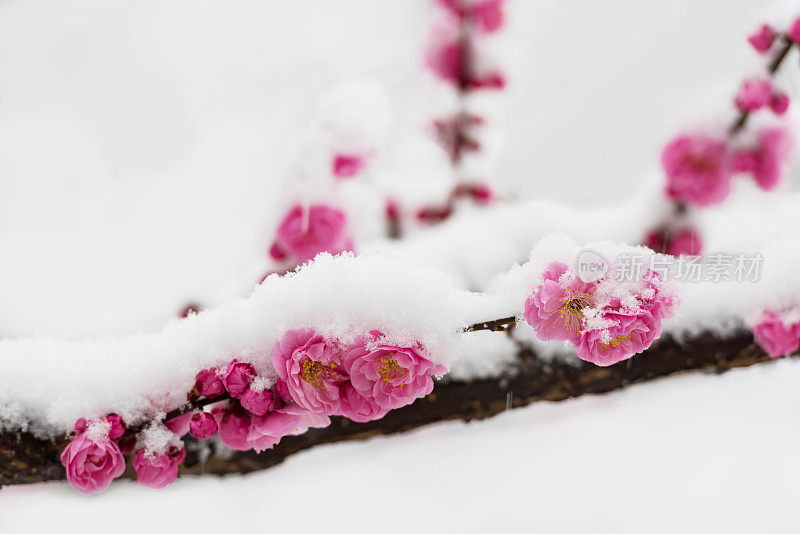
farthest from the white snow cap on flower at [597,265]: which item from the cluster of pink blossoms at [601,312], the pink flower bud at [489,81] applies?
the pink flower bud at [489,81]

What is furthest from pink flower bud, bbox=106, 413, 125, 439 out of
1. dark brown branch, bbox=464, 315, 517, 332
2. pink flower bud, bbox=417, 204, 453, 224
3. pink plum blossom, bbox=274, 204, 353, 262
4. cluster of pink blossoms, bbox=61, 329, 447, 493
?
pink flower bud, bbox=417, 204, 453, 224

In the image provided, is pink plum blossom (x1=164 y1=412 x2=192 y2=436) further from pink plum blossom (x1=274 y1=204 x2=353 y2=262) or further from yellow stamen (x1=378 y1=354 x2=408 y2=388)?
pink plum blossom (x1=274 y1=204 x2=353 y2=262)

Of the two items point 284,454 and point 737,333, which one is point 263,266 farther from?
point 737,333

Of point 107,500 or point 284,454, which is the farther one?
point 107,500

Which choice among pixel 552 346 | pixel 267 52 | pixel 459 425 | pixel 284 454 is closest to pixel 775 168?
pixel 552 346

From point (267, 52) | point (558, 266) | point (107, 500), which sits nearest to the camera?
point (558, 266)

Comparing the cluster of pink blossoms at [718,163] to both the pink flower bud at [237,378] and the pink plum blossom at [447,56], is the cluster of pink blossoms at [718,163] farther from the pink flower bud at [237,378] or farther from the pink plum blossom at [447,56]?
the pink flower bud at [237,378]

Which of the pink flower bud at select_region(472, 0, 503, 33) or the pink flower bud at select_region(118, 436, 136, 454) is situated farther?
the pink flower bud at select_region(472, 0, 503, 33)
